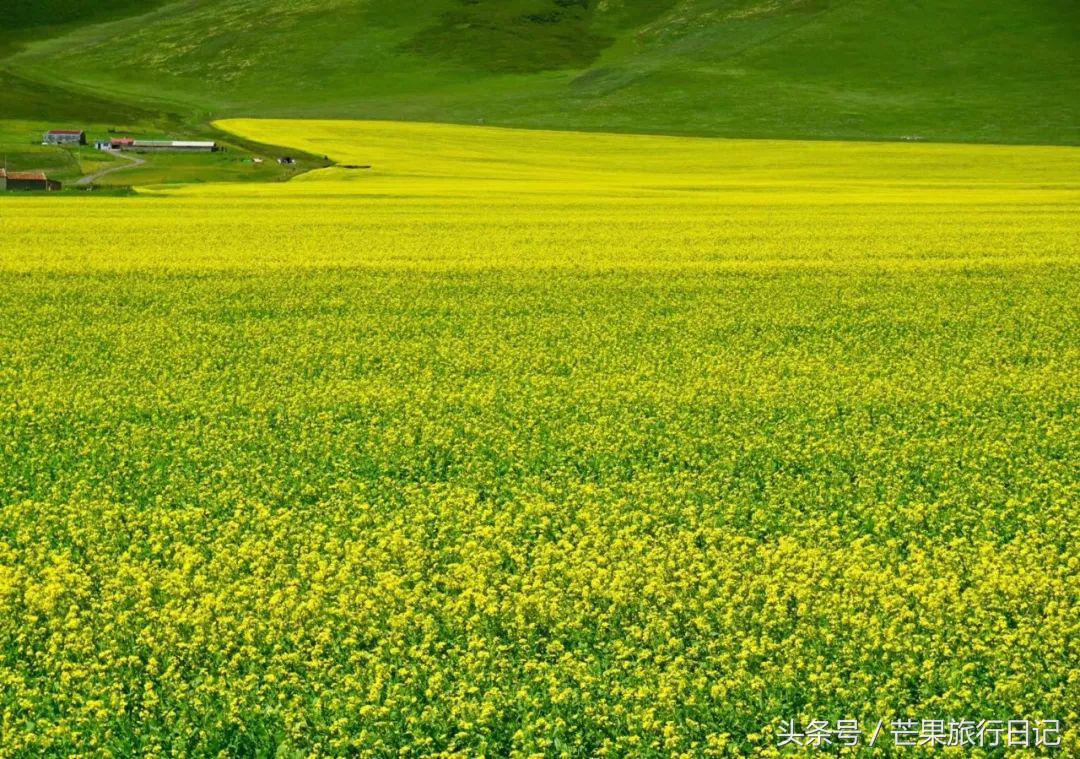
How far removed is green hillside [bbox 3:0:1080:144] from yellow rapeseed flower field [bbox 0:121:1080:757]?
76947mm

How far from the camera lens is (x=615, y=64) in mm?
135125

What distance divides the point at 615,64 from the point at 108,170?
82.2m

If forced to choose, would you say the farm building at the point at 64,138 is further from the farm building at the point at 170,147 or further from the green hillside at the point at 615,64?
the green hillside at the point at 615,64

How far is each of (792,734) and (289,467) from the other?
20.1 feet

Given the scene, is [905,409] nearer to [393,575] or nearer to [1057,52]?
[393,575]

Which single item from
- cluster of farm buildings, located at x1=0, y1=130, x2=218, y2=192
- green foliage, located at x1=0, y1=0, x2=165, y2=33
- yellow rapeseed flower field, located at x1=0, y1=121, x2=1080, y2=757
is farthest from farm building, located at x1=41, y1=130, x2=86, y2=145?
green foliage, located at x1=0, y1=0, x2=165, y2=33

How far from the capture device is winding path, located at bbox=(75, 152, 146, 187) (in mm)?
56987

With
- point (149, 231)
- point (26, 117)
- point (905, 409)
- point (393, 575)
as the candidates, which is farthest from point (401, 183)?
point (26, 117)

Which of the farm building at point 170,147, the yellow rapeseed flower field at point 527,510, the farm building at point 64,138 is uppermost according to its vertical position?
the farm building at point 64,138

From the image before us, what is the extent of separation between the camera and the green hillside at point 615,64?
338 ft

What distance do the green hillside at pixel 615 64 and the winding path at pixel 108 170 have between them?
4073 cm

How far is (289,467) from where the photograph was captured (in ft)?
37.5

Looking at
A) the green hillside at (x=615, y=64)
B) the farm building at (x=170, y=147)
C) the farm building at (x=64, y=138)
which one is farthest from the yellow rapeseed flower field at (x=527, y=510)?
the green hillside at (x=615, y=64)

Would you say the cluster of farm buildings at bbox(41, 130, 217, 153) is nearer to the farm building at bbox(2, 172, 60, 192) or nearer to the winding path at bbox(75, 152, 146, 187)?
the winding path at bbox(75, 152, 146, 187)
